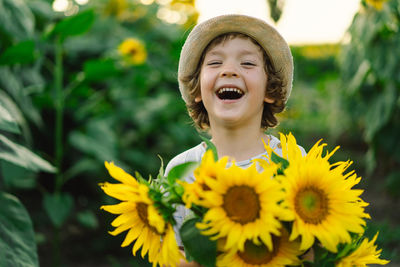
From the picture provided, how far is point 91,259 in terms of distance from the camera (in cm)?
275

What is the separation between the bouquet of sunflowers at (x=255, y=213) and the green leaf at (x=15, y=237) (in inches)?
17.7

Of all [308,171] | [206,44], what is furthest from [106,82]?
[308,171]

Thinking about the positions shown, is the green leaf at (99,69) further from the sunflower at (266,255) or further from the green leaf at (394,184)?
the green leaf at (394,184)

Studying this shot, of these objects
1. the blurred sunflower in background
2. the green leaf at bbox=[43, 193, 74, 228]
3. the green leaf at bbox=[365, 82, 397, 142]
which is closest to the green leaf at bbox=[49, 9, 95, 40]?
the green leaf at bbox=[43, 193, 74, 228]

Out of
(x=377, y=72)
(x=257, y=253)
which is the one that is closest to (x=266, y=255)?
(x=257, y=253)

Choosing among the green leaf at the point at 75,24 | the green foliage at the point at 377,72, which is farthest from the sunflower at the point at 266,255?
the green foliage at the point at 377,72

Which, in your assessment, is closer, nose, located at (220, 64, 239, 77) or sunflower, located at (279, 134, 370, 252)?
sunflower, located at (279, 134, 370, 252)

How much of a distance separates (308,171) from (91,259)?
2.22 m

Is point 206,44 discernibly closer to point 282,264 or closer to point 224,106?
point 224,106

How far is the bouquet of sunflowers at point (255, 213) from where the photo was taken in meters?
0.74

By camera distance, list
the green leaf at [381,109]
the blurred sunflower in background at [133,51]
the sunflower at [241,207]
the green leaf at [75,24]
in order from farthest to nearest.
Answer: the blurred sunflower in background at [133,51]
the green leaf at [381,109]
the green leaf at [75,24]
the sunflower at [241,207]

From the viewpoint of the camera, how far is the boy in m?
1.12

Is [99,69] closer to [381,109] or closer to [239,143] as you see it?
[239,143]

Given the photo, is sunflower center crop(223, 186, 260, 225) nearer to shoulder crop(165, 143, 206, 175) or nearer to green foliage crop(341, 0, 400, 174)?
shoulder crop(165, 143, 206, 175)
